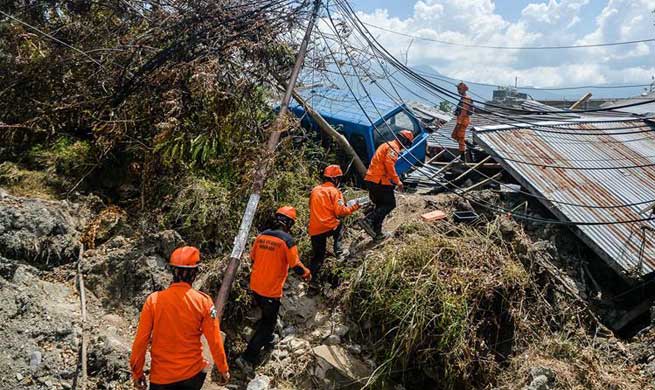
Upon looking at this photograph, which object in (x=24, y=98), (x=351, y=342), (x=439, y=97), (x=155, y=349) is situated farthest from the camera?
(x=439, y=97)

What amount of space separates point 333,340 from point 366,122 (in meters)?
4.94

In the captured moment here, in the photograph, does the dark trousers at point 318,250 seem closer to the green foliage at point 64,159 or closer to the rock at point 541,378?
the rock at point 541,378

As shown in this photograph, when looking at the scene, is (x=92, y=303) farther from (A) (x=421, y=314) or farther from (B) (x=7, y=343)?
(A) (x=421, y=314)

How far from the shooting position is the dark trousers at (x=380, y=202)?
21.6 ft

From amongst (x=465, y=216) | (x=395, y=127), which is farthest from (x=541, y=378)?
(x=395, y=127)

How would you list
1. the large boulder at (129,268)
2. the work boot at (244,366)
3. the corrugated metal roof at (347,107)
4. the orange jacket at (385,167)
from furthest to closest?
the corrugated metal roof at (347,107)
the orange jacket at (385,167)
the large boulder at (129,268)
the work boot at (244,366)

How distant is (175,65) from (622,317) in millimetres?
7808

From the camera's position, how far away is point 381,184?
6.57 meters

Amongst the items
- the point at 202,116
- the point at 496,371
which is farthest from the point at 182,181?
the point at 496,371

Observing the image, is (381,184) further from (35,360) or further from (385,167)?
(35,360)

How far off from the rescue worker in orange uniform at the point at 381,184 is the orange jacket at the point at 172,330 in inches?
142

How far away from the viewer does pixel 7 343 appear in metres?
4.04

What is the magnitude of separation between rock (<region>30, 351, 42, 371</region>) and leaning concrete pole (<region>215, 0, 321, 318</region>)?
162cm

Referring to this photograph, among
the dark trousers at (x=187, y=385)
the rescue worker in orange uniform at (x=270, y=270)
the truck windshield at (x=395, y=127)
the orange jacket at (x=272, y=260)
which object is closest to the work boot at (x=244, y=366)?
the rescue worker in orange uniform at (x=270, y=270)
